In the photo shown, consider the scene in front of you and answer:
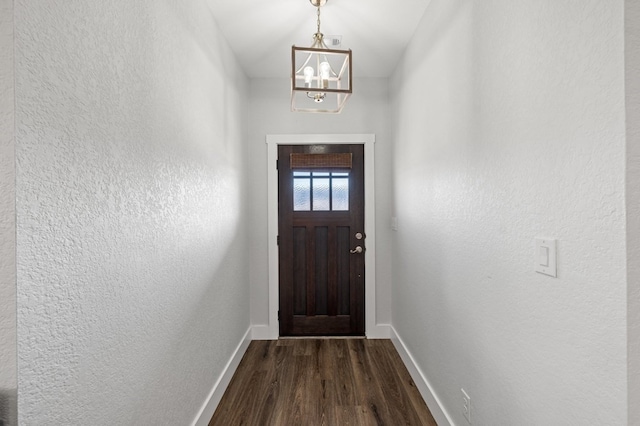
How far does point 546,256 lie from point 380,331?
99.2 inches

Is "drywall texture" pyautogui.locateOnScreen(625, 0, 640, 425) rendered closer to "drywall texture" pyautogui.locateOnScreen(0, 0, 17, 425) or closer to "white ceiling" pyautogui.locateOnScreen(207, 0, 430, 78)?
"drywall texture" pyautogui.locateOnScreen(0, 0, 17, 425)

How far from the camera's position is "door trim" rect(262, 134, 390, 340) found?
3.37 metres

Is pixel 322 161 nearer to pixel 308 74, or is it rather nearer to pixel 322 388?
pixel 308 74

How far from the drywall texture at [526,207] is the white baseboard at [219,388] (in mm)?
1386

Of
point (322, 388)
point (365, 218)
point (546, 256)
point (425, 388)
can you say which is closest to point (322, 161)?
point (365, 218)

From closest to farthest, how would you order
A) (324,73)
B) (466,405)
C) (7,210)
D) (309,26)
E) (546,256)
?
(7,210)
(546,256)
(466,405)
(324,73)
(309,26)

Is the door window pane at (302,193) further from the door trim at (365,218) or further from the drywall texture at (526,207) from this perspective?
the drywall texture at (526,207)

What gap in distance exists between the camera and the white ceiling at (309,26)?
219cm

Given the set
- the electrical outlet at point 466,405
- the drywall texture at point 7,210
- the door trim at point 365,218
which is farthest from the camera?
the door trim at point 365,218

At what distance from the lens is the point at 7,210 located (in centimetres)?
76

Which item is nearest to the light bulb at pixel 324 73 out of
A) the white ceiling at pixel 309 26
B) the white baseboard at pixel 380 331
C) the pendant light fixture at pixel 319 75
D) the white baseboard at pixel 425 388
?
the pendant light fixture at pixel 319 75

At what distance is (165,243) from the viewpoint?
1530 mm

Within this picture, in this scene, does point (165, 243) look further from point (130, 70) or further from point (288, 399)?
point (288, 399)

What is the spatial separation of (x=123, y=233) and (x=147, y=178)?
0.27m
